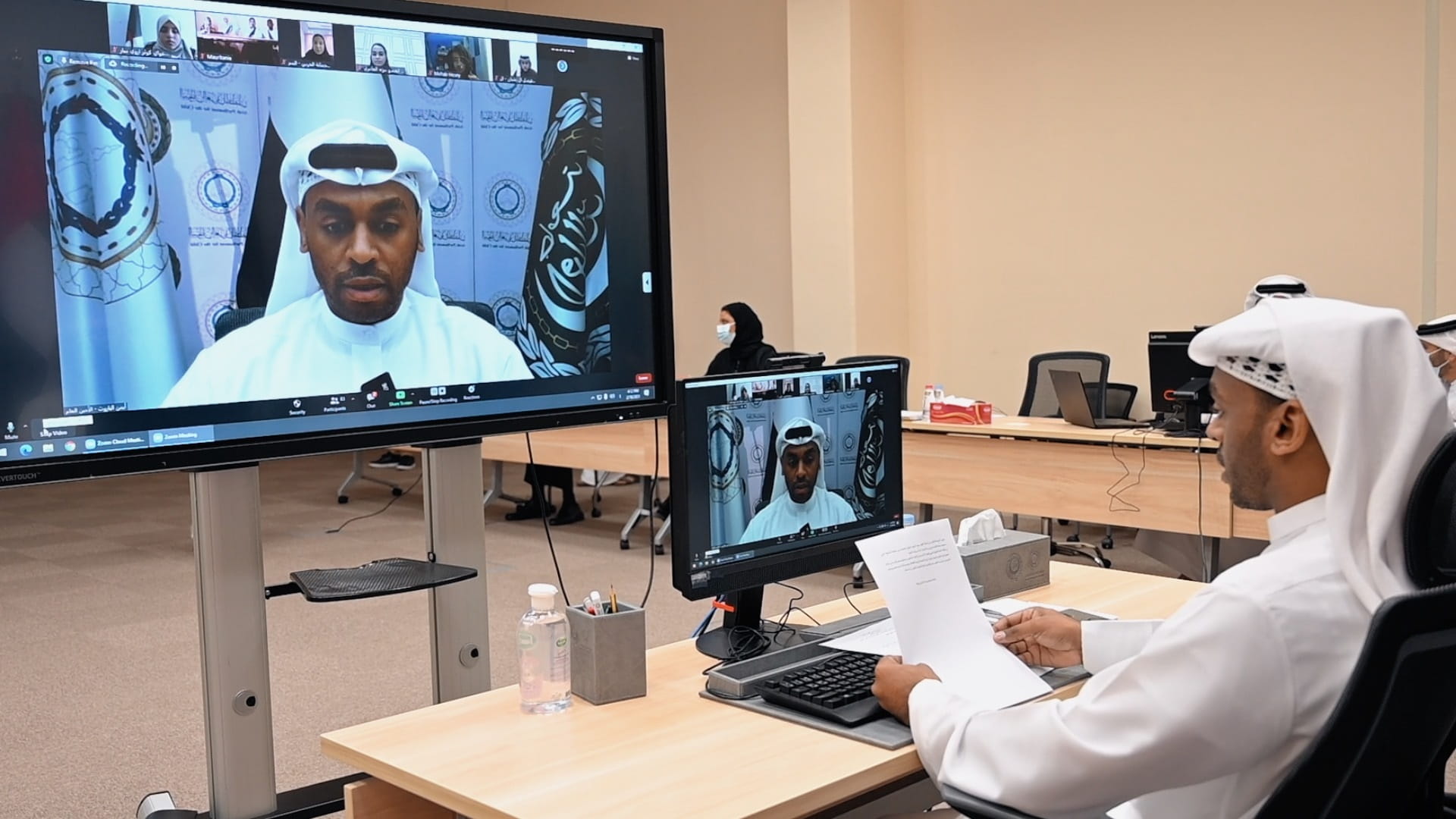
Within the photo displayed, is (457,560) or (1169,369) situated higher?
(1169,369)

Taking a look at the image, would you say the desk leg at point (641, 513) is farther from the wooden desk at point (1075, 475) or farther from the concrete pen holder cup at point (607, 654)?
the concrete pen holder cup at point (607, 654)

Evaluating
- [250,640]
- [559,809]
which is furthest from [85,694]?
[559,809]

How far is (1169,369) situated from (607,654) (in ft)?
13.5

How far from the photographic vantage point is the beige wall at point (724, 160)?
362 inches

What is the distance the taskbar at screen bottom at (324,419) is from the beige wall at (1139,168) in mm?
5290

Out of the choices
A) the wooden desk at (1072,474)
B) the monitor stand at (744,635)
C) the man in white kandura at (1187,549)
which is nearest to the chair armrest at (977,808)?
the monitor stand at (744,635)

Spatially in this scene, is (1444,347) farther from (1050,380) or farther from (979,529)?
(1050,380)

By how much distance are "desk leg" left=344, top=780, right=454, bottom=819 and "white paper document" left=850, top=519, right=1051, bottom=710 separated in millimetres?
764

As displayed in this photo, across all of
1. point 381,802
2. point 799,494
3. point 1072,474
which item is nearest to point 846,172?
point 1072,474

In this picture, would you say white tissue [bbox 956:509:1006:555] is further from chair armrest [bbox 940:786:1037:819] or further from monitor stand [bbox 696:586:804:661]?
chair armrest [bbox 940:786:1037:819]

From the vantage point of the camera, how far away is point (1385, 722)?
1463mm

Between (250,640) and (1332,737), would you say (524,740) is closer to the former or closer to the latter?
(250,640)

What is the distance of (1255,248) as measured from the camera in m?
7.10

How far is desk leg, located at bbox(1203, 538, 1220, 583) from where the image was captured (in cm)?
514
